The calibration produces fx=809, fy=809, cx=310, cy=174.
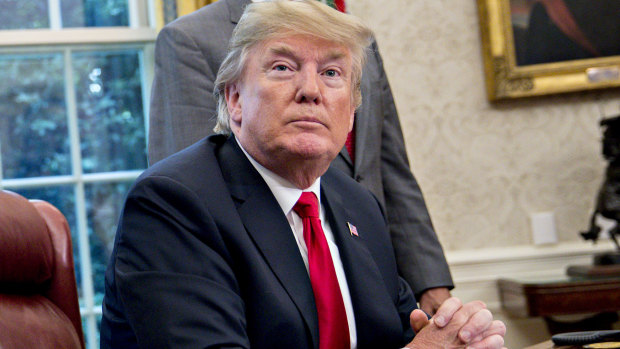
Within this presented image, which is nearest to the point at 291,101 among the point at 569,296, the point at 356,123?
the point at 356,123

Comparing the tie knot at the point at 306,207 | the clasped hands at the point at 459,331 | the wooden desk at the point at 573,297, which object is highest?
the tie knot at the point at 306,207

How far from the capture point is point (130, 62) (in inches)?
138

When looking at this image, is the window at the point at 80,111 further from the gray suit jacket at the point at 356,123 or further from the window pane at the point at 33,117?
the gray suit jacket at the point at 356,123

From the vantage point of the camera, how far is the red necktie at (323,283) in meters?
1.46

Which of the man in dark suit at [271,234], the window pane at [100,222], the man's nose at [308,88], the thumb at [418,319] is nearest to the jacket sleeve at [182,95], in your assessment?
the man in dark suit at [271,234]

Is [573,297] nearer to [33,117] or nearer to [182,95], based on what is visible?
[182,95]

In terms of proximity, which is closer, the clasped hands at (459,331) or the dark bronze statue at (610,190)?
the clasped hands at (459,331)

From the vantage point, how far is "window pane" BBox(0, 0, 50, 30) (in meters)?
3.41

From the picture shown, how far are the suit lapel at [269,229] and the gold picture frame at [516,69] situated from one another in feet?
7.05

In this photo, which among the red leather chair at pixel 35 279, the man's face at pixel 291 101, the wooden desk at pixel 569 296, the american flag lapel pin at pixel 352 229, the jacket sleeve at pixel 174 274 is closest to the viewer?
the jacket sleeve at pixel 174 274

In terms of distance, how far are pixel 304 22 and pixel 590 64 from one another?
2.33 meters

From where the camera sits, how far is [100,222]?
3.44 metres

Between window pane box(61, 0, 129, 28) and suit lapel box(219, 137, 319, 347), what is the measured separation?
210cm

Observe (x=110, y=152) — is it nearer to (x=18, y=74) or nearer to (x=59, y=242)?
(x=18, y=74)
